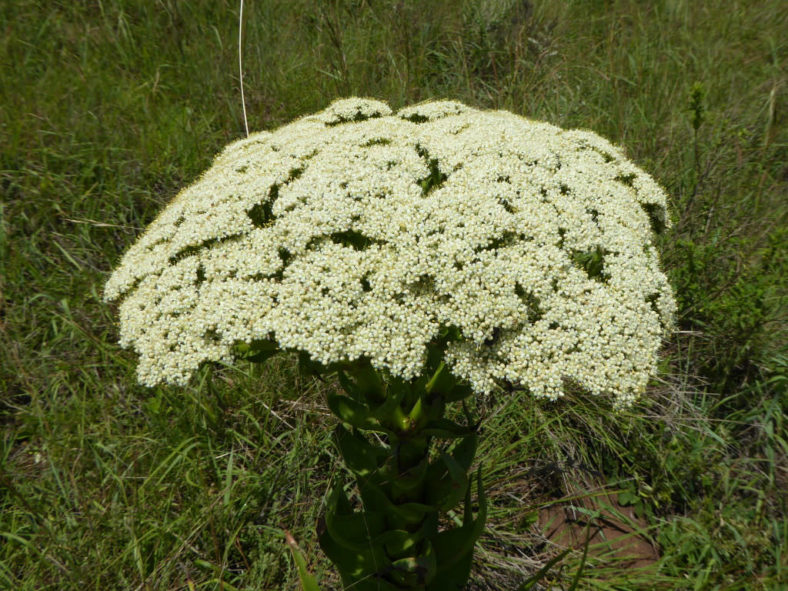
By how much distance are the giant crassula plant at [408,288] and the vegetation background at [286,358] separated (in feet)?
2.52

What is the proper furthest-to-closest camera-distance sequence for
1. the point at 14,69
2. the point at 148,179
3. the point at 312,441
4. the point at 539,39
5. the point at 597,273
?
the point at 539,39 → the point at 14,69 → the point at 148,179 → the point at 312,441 → the point at 597,273

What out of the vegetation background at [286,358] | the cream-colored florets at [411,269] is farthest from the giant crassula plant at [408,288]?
the vegetation background at [286,358]

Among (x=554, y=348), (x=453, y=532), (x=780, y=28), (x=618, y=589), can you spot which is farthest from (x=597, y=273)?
(x=780, y=28)

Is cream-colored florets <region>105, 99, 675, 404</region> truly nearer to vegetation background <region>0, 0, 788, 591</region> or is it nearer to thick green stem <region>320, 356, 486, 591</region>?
thick green stem <region>320, 356, 486, 591</region>

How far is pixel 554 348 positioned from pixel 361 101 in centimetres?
213

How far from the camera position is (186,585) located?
290 cm

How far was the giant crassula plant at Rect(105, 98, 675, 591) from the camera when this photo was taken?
1.85 m

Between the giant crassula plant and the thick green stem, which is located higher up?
the giant crassula plant

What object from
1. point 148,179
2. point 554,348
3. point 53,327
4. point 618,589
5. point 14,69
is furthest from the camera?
point 14,69

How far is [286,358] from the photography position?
3.85m

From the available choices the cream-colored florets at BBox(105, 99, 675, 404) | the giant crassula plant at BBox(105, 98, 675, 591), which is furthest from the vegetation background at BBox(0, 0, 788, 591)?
the cream-colored florets at BBox(105, 99, 675, 404)

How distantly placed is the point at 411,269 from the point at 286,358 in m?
2.24

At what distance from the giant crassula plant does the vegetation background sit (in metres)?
0.77

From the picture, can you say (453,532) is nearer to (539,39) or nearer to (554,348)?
(554,348)
